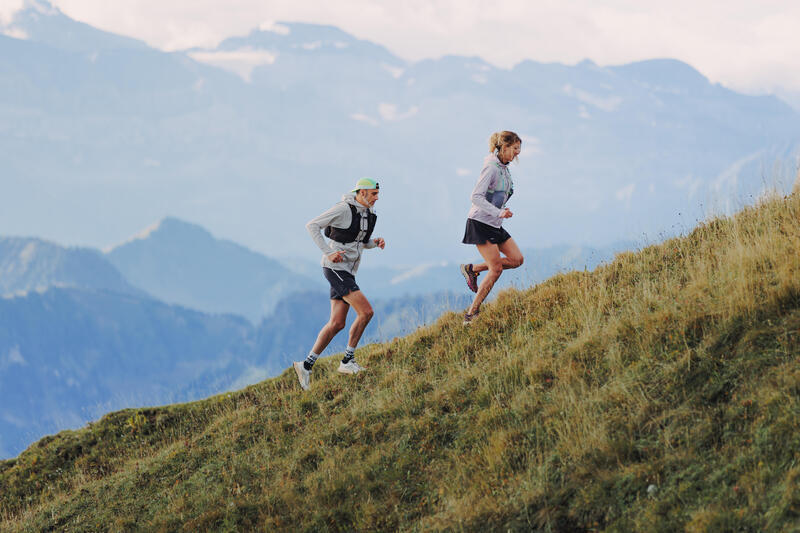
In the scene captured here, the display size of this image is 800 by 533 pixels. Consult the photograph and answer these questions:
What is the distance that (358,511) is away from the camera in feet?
22.8

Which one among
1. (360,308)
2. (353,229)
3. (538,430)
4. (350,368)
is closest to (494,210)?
(353,229)

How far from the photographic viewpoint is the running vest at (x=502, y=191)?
9812mm

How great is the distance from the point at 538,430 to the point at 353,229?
14.2ft

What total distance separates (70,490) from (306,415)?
4146mm

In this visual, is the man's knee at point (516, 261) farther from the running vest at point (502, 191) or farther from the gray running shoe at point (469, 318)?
the gray running shoe at point (469, 318)

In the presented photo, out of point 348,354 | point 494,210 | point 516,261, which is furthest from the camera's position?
point 348,354

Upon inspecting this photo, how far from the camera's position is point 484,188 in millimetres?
9680

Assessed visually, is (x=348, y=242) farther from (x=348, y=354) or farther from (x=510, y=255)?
(x=510, y=255)

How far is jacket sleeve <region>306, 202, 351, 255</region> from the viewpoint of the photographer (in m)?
9.62

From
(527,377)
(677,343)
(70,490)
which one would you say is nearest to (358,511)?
(527,377)

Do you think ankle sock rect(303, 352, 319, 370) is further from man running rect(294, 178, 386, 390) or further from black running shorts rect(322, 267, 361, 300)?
black running shorts rect(322, 267, 361, 300)

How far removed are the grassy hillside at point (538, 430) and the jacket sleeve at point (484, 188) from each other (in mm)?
1785

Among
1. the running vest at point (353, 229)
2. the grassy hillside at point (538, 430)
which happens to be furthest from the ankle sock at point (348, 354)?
the running vest at point (353, 229)

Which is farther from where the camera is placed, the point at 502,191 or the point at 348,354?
the point at 348,354
